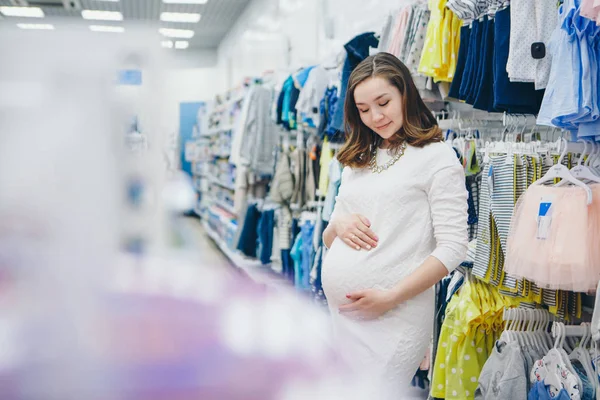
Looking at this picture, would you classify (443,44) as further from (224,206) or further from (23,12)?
(224,206)

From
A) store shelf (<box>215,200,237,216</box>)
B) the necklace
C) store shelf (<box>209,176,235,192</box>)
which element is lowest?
store shelf (<box>215,200,237,216</box>)

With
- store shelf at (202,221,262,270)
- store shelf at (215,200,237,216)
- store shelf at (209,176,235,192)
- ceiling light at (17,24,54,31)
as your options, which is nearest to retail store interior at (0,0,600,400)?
ceiling light at (17,24,54,31)

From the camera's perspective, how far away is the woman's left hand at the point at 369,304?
161cm

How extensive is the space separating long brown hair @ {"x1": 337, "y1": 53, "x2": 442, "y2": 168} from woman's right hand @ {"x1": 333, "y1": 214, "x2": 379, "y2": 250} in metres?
0.16

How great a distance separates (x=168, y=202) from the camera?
0.72 m

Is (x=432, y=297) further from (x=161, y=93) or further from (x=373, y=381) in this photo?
(x=161, y=93)

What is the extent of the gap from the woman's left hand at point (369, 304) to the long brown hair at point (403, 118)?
0.37m

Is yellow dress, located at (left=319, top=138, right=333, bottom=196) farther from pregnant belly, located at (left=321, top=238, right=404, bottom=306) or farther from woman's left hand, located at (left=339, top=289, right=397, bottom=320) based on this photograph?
woman's left hand, located at (left=339, top=289, right=397, bottom=320)

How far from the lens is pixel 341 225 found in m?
1.75

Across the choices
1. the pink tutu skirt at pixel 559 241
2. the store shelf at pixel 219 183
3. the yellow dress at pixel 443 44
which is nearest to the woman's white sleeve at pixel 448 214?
the pink tutu skirt at pixel 559 241

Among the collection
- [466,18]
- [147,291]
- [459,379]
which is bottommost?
[459,379]

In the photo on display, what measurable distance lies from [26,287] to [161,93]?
0.81 feet

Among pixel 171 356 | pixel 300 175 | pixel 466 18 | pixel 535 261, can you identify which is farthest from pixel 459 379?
pixel 300 175

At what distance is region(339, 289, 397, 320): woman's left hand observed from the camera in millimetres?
1606
